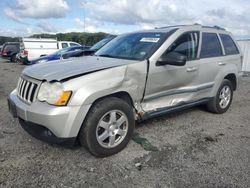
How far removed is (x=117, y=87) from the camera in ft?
10.8

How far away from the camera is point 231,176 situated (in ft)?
9.59

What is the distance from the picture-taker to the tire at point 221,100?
203 inches

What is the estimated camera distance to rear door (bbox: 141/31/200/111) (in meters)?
3.77

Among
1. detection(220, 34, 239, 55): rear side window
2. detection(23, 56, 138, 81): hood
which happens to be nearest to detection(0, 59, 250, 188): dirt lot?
detection(23, 56, 138, 81): hood

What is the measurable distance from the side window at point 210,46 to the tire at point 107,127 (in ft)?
6.82

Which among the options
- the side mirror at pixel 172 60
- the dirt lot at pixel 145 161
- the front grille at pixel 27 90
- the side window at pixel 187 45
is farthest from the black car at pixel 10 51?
the side mirror at pixel 172 60

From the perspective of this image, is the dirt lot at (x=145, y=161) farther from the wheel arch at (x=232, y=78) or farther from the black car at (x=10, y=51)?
the black car at (x=10, y=51)

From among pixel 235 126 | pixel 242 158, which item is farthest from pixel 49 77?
pixel 235 126

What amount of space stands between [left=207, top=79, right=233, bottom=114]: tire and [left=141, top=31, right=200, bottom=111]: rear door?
34.8 inches

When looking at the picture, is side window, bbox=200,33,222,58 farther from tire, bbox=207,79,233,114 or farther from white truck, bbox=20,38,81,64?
white truck, bbox=20,38,81,64

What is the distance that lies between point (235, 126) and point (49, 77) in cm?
346

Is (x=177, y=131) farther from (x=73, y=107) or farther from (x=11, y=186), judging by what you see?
(x=11, y=186)

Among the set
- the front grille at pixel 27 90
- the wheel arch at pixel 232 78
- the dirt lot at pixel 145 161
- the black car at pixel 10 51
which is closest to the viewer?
the dirt lot at pixel 145 161

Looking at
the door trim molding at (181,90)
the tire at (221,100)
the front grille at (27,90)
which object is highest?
the front grille at (27,90)
